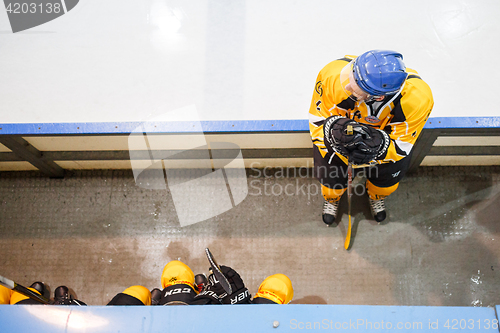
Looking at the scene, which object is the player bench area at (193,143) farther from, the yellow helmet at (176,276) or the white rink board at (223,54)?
the yellow helmet at (176,276)

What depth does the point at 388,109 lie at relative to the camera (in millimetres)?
1553

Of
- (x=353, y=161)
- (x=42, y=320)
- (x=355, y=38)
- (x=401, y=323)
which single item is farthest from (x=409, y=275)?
(x=42, y=320)

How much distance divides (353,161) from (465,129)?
76 centimetres

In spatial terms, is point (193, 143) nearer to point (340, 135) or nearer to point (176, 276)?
point (176, 276)

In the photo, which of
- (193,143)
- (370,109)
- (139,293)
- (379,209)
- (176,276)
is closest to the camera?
(370,109)

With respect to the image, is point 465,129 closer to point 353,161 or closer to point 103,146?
point 353,161

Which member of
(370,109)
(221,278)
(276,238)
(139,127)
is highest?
(370,109)

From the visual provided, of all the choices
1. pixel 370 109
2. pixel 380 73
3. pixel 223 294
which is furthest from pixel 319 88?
pixel 223 294

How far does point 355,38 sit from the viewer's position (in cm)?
218

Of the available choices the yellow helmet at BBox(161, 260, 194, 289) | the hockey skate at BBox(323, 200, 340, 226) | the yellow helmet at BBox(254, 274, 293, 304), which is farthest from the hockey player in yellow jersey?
the yellow helmet at BBox(161, 260, 194, 289)

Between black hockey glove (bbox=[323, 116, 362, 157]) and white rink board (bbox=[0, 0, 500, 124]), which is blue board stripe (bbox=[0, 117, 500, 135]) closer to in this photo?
white rink board (bbox=[0, 0, 500, 124])

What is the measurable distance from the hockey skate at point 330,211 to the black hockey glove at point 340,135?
0.77 m

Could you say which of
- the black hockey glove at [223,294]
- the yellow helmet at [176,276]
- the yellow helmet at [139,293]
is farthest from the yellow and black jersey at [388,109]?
the yellow helmet at [139,293]

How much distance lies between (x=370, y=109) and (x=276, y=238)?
3.58ft
